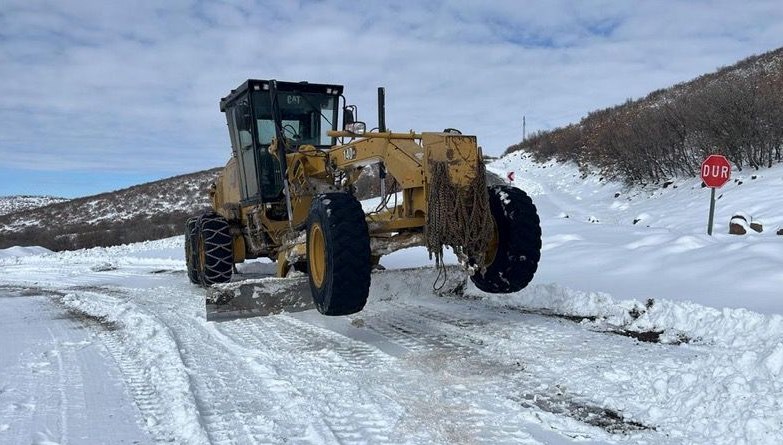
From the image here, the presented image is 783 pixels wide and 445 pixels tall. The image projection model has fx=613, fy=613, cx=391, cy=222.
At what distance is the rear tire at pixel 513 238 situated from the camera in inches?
213

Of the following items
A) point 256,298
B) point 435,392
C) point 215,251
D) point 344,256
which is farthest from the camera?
point 215,251

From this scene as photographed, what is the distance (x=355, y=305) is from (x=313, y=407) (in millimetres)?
1232

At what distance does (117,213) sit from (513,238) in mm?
44092

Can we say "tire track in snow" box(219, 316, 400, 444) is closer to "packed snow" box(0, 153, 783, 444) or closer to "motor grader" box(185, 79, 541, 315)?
"packed snow" box(0, 153, 783, 444)

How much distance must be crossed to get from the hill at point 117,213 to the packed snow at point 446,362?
26.0 meters

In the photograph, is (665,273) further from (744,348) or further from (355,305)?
(355,305)

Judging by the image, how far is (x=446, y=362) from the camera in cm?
465

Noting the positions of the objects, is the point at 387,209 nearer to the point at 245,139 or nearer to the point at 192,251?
the point at 245,139

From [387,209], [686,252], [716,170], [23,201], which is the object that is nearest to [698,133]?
[716,170]

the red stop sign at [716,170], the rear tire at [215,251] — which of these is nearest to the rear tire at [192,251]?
the rear tire at [215,251]

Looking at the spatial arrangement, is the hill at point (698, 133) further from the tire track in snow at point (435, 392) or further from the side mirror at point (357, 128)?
the tire track in snow at point (435, 392)

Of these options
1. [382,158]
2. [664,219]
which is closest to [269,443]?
[382,158]

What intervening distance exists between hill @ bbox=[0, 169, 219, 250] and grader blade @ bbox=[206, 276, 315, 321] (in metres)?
26.6

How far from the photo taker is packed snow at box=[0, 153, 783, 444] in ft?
11.2
